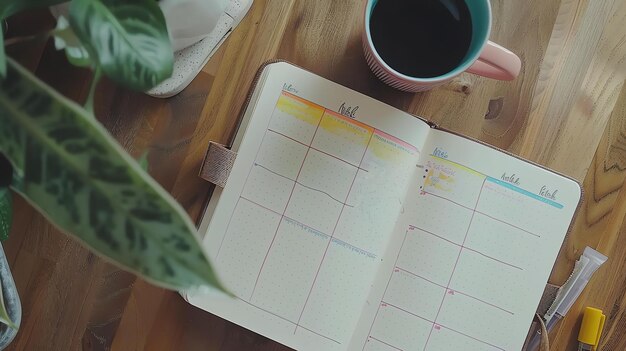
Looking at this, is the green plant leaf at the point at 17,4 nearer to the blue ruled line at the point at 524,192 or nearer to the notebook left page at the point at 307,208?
the notebook left page at the point at 307,208

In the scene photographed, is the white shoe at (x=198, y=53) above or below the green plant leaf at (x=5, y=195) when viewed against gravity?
above

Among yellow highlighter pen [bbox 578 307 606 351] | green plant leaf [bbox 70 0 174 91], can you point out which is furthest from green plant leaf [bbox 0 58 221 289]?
yellow highlighter pen [bbox 578 307 606 351]

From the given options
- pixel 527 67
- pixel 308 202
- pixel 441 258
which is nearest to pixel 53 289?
pixel 308 202

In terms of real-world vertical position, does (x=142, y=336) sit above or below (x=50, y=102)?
below

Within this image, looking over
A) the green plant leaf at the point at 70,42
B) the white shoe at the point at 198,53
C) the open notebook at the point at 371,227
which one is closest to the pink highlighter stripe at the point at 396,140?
the open notebook at the point at 371,227

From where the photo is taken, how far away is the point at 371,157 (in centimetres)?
53

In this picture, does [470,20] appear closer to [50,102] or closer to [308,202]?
[308,202]

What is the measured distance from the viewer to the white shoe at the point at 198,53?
0.52m

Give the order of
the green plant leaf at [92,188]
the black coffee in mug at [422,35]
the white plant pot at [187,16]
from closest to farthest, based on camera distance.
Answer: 1. the green plant leaf at [92,188]
2. the white plant pot at [187,16]
3. the black coffee in mug at [422,35]

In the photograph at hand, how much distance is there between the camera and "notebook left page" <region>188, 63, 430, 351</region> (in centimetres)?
53

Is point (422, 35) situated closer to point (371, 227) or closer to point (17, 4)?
point (371, 227)

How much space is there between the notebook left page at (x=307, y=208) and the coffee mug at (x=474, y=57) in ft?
0.14

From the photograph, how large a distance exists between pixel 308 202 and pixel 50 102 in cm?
29

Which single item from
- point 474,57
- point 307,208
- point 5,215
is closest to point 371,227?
point 307,208
